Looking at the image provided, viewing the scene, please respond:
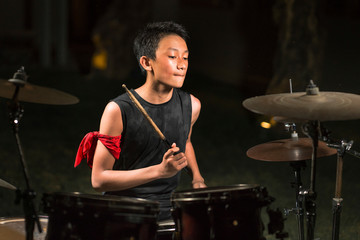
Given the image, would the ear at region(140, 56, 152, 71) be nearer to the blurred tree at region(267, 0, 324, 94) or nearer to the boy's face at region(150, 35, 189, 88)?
the boy's face at region(150, 35, 189, 88)

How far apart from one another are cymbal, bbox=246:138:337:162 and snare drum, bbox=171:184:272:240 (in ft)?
1.96

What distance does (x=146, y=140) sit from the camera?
10.2 feet

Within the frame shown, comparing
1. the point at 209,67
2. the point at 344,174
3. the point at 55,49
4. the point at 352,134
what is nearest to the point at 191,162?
the point at 352,134

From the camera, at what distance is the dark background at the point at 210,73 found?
5.79 meters

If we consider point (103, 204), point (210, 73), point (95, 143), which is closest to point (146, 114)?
point (95, 143)

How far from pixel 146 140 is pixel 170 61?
447mm

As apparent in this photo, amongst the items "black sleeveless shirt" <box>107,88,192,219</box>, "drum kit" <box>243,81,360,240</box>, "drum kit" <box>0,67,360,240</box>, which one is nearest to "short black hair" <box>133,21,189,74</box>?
"black sleeveless shirt" <box>107,88,192,219</box>

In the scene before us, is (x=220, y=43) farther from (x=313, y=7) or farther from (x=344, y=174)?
(x=344, y=174)

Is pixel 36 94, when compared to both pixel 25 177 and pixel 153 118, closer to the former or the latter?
pixel 25 177

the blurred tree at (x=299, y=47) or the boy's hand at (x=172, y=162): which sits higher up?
the blurred tree at (x=299, y=47)

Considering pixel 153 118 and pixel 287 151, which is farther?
pixel 287 151

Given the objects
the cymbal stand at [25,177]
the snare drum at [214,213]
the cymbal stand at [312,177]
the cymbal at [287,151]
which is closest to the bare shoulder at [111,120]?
the cymbal stand at [25,177]

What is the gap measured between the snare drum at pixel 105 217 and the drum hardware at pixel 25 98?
0.17 metres

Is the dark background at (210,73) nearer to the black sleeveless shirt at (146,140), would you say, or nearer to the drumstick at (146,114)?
the black sleeveless shirt at (146,140)
